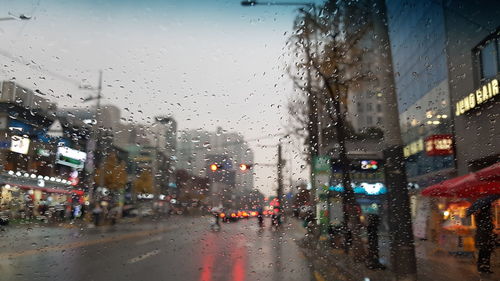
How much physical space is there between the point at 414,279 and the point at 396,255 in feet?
1.30

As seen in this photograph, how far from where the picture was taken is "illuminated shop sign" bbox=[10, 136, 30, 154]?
31.6ft

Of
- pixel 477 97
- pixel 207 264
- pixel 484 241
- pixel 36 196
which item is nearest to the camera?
pixel 484 241

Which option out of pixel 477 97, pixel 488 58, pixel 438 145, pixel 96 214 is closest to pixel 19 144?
pixel 96 214

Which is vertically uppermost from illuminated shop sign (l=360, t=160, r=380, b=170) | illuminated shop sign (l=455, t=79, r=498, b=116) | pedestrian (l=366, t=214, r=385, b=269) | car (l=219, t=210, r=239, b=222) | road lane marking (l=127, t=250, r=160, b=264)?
illuminated shop sign (l=455, t=79, r=498, b=116)

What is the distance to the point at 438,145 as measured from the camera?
47.5ft

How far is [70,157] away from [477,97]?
11.3 meters

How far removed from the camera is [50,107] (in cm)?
871

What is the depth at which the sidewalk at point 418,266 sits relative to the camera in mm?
7254

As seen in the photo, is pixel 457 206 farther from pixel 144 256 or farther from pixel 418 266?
pixel 144 256

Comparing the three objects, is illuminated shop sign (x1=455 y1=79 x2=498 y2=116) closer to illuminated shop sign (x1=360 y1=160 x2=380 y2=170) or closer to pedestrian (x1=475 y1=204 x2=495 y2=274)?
illuminated shop sign (x1=360 y1=160 x2=380 y2=170)

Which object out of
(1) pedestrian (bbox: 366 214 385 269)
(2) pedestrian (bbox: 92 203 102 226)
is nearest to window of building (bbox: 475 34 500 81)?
(1) pedestrian (bbox: 366 214 385 269)

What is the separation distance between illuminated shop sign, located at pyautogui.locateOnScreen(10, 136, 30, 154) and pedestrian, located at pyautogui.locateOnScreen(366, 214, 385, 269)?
716 centimetres

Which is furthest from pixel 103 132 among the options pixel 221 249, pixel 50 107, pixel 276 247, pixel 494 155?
pixel 494 155

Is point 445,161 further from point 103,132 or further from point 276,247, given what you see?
point 103,132
